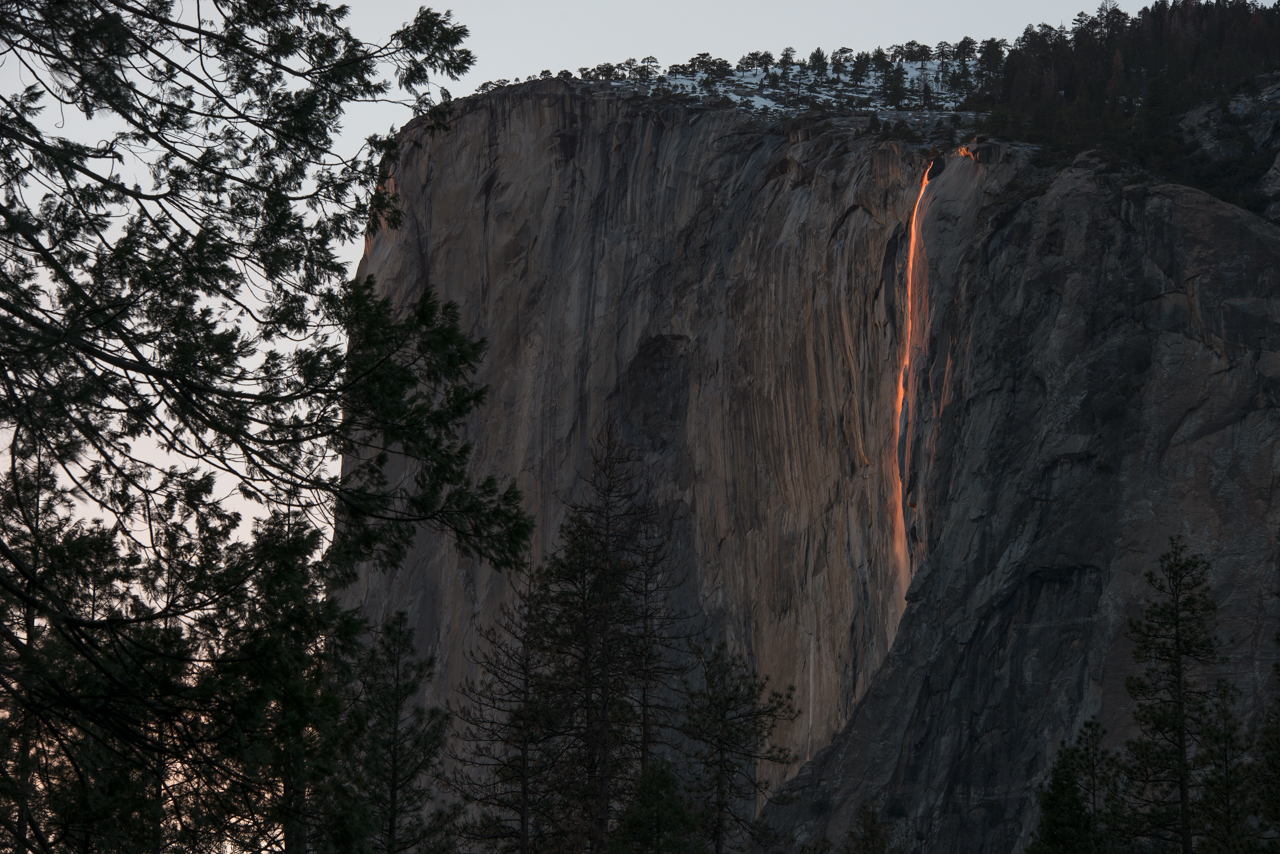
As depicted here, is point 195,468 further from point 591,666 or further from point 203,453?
point 591,666

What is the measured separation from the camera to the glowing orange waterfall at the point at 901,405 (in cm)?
3312

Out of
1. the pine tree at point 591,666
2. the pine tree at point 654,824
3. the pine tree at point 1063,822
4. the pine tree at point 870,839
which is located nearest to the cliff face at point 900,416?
the pine tree at point 870,839

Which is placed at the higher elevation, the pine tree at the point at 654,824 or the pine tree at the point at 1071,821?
the pine tree at the point at 1071,821

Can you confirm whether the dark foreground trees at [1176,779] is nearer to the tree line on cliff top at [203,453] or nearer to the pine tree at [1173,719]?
the pine tree at [1173,719]

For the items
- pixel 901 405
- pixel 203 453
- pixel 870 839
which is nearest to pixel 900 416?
pixel 901 405

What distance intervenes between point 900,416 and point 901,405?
0.43 m

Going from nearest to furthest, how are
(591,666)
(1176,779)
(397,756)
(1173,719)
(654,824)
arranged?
(654,824) → (1173,719) → (1176,779) → (397,756) → (591,666)

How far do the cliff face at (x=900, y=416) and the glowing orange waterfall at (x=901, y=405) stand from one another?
0.13 meters

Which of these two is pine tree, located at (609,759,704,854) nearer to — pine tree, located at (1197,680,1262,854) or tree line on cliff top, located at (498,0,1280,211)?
pine tree, located at (1197,680,1262,854)

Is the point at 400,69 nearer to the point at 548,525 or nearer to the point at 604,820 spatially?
Answer: the point at 604,820

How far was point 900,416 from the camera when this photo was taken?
34.2 metres

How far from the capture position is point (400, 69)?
10.5 metres

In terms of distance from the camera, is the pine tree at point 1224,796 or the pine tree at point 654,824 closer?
the pine tree at point 654,824

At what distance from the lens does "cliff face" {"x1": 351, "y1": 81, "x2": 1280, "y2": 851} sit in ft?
89.3
